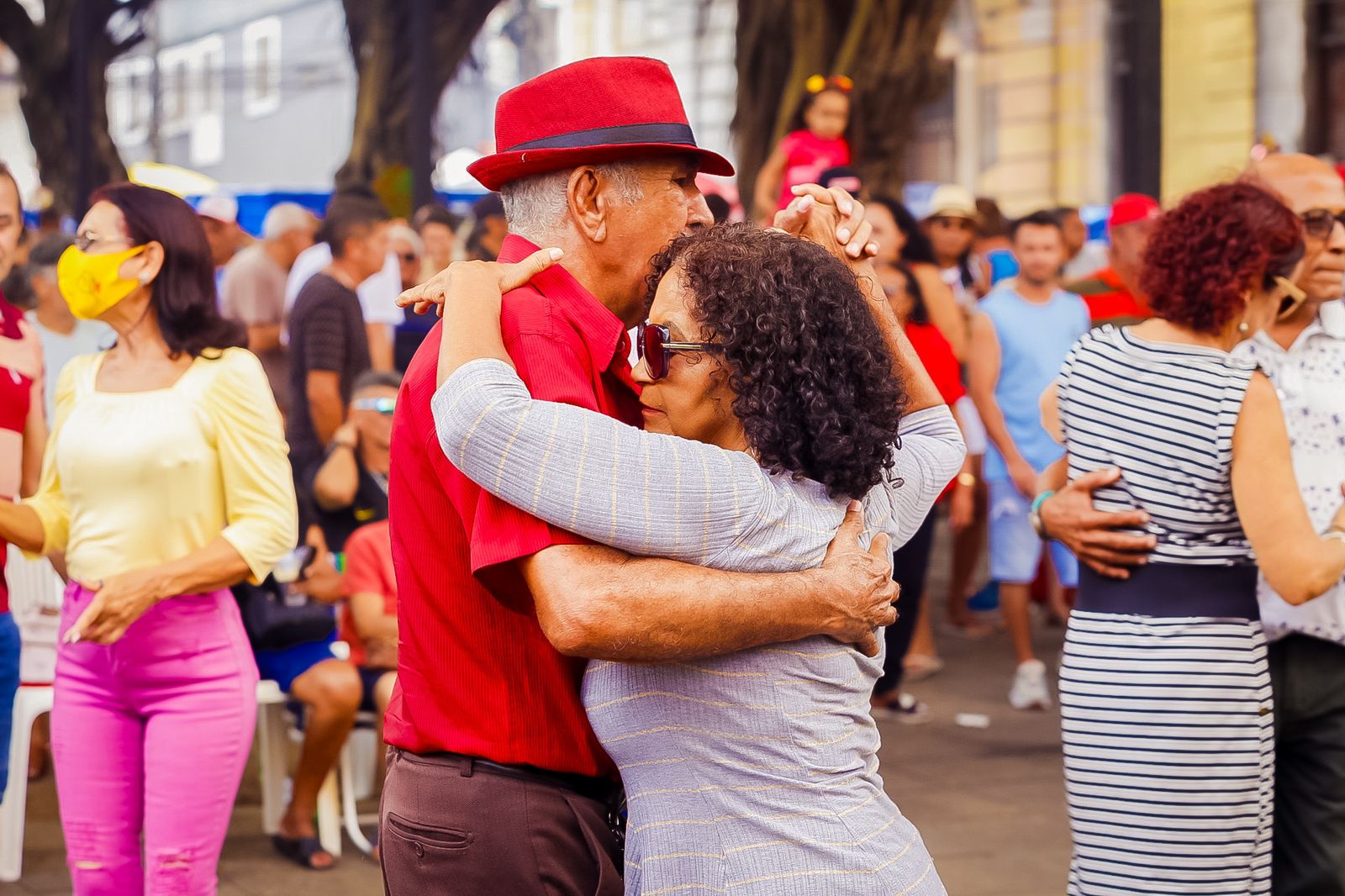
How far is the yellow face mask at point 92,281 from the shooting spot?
3.72m

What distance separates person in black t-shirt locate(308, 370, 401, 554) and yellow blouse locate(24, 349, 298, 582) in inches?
88.4

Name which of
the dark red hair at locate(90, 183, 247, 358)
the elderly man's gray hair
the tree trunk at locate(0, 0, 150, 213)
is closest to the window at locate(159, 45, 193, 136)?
the tree trunk at locate(0, 0, 150, 213)

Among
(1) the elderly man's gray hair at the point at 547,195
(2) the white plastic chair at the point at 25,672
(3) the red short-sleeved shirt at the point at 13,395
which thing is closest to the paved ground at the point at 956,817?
(2) the white plastic chair at the point at 25,672

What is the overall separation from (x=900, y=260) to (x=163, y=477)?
4484 mm

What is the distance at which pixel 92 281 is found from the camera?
3719 mm

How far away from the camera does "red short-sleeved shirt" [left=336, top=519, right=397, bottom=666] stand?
570 cm

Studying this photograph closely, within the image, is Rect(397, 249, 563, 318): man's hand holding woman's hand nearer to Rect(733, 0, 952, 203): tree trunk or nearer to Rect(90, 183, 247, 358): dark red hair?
Rect(90, 183, 247, 358): dark red hair

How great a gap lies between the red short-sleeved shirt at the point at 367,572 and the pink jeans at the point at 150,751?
6.61ft

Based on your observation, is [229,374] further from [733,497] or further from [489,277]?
[733,497]

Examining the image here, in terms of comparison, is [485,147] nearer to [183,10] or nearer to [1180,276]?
[183,10]

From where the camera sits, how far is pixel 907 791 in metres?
6.23

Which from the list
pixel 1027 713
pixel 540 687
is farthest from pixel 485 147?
pixel 540 687

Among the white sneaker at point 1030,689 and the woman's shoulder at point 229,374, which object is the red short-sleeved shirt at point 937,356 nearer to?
the white sneaker at point 1030,689

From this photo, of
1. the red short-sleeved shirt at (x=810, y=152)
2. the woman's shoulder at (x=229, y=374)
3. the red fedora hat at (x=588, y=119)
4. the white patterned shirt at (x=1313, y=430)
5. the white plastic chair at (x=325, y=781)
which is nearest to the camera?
the red fedora hat at (x=588, y=119)
